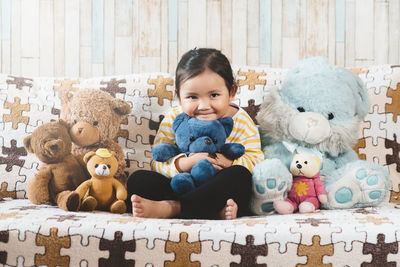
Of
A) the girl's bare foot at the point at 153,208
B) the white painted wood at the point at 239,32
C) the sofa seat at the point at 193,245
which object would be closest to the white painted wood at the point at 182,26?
the white painted wood at the point at 239,32

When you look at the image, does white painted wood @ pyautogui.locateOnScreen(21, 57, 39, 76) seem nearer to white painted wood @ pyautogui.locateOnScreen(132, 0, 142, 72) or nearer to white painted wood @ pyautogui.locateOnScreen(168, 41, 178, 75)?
white painted wood @ pyautogui.locateOnScreen(132, 0, 142, 72)

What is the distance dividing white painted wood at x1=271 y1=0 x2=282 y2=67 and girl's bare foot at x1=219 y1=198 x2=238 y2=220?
100 centimetres

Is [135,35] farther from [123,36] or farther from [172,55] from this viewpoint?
[172,55]

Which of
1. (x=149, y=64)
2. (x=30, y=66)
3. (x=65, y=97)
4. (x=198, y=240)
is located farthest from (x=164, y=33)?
(x=198, y=240)

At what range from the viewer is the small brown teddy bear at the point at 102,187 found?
1.35 meters

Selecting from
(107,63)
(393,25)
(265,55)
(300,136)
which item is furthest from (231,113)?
(393,25)

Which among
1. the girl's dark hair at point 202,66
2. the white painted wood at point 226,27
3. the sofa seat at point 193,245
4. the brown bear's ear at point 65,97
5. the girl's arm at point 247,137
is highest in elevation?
the white painted wood at point 226,27

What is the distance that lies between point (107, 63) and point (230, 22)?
0.57 m

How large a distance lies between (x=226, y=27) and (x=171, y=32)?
0.80 ft

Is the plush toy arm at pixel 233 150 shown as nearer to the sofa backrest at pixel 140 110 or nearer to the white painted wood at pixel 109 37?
the sofa backrest at pixel 140 110

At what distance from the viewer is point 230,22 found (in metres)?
2.10

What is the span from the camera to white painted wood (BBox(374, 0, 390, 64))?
212 cm

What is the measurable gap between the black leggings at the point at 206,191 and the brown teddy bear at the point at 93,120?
0.16m

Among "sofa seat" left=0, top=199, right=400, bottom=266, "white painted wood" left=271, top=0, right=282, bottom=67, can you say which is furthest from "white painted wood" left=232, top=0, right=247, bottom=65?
"sofa seat" left=0, top=199, right=400, bottom=266
